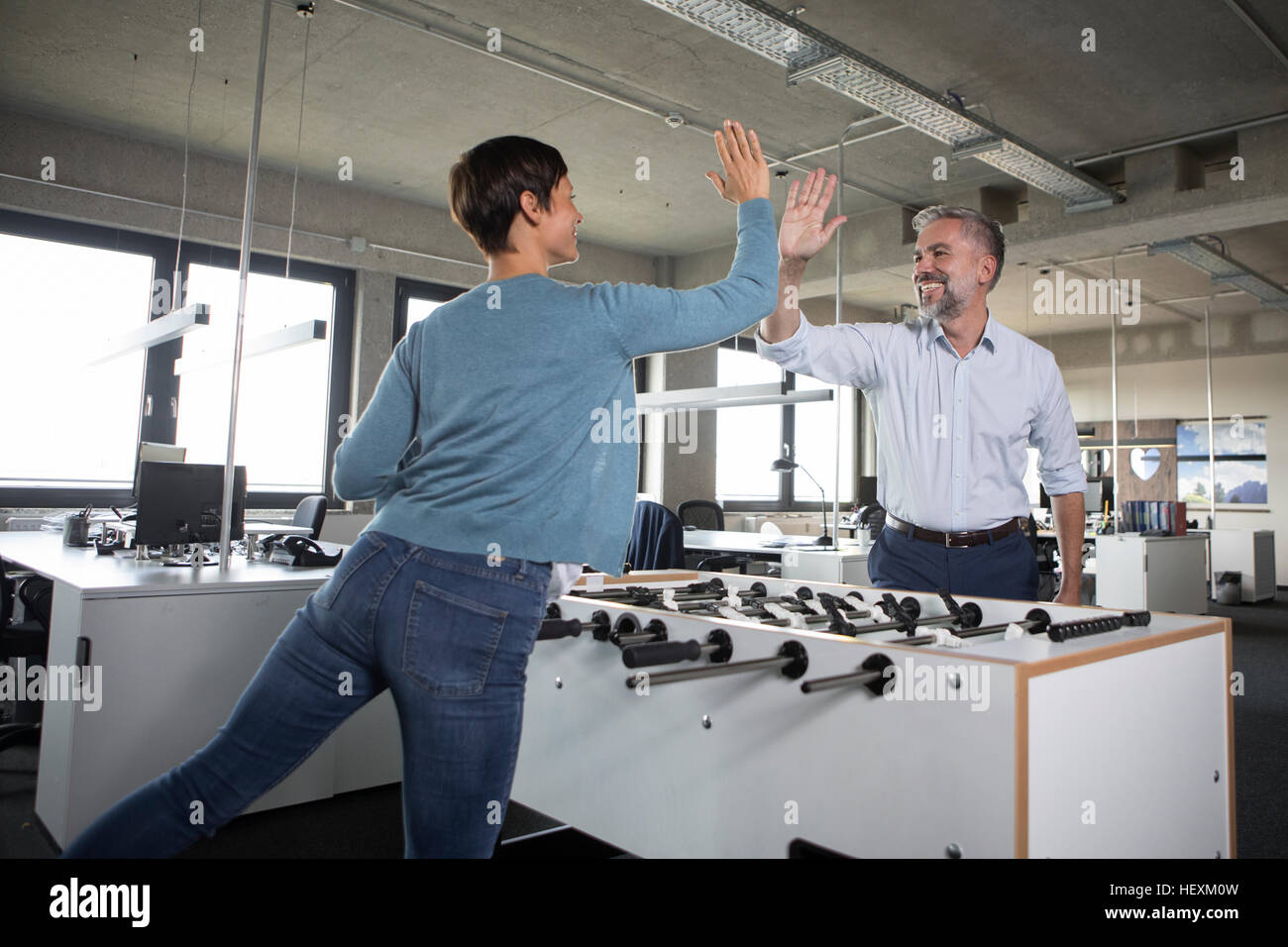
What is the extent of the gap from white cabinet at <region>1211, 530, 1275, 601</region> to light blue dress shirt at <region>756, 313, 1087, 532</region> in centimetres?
799

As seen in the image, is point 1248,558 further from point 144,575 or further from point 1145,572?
point 144,575

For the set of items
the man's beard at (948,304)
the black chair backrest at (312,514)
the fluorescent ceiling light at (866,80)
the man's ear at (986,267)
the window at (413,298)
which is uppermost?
the fluorescent ceiling light at (866,80)

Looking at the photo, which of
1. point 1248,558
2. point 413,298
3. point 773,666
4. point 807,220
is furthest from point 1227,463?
point 773,666

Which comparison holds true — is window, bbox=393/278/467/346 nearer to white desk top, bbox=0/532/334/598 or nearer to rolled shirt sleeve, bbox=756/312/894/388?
white desk top, bbox=0/532/334/598

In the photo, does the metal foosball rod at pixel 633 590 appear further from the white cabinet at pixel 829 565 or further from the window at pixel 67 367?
the window at pixel 67 367

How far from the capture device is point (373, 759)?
9.55ft

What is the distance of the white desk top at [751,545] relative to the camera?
4.78 m

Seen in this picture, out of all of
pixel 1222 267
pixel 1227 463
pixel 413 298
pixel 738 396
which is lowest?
pixel 738 396

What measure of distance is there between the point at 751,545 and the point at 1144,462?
26.5 feet

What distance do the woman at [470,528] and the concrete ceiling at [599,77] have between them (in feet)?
11.6

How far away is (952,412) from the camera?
2148mm

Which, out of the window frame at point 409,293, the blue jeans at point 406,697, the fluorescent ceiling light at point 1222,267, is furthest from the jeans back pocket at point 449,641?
the fluorescent ceiling light at point 1222,267
